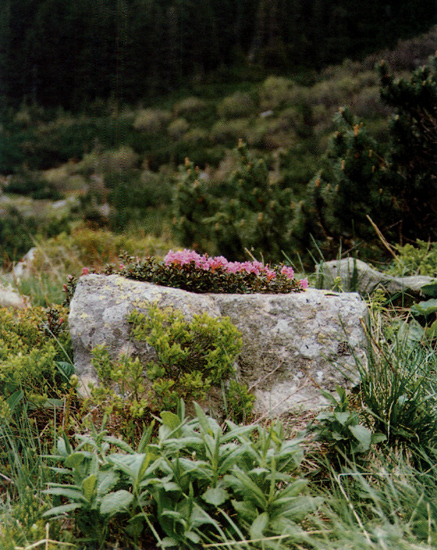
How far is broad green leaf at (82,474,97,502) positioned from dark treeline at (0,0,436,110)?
1026 centimetres

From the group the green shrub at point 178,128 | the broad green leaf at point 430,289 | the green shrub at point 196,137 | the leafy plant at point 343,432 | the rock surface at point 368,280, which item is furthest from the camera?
the green shrub at point 178,128

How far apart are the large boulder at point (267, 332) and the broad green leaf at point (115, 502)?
831 mm

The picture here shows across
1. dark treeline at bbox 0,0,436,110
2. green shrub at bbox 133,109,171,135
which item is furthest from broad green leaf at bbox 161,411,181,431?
green shrub at bbox 133,109,171,135

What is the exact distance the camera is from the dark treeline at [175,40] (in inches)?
460

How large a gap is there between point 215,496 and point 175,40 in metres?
14.5

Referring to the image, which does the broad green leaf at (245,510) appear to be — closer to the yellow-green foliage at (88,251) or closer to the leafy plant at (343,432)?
the leafy plant at (343,432)

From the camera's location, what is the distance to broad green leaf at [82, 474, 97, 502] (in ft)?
4.72

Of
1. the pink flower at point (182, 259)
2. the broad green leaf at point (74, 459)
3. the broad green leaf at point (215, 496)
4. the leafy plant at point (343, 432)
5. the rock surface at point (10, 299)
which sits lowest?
the rock surface at point (10, 299)

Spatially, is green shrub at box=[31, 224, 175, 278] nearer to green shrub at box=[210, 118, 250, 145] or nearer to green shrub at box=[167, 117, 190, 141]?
green shrub at box=[210, 118, 250, 145]

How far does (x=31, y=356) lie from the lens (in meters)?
2.26

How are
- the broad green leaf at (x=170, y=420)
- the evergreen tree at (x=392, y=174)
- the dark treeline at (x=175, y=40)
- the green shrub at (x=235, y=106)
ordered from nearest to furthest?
the broad green leaf at (x=170, y=420) → the evergreen tree at (x=392, y=174) → the dark treeline at (x=175, y=40) → the green shrub at (x=235, y=106)

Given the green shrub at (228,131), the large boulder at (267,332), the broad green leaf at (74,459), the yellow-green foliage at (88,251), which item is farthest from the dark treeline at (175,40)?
the broad green leaf at (74,459)

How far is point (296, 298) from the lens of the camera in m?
2.54

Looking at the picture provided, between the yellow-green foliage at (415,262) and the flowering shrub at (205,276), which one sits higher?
the flowering shrub at (205,276)
